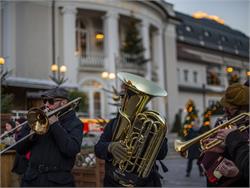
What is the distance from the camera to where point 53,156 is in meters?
4.03

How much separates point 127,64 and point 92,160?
19106 mm

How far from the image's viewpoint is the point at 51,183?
402 cm

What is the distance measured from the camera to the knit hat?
347 cm

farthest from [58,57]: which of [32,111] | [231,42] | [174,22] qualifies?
[231,42]

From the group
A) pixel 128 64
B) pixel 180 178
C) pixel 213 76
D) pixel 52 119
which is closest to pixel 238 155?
pixel 52 119

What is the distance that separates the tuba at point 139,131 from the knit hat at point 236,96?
605mm

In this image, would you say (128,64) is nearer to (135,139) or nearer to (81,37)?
(81,37)

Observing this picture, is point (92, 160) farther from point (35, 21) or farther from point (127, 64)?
point (127, 64)

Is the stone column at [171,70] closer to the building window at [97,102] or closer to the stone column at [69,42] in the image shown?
the building window at [97,102]

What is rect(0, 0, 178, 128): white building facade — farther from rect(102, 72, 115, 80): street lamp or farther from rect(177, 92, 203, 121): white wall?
rect(177, 92, 203, 121): white wall

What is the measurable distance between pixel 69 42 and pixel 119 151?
2151 centimetres

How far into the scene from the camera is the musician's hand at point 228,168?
3.13m

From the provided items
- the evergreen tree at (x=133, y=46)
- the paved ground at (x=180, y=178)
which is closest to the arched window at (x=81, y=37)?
the evergreen tree at (x=133, y=46)

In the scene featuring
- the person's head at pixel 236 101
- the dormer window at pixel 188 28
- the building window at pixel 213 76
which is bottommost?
the person's head at pixel 236 101
